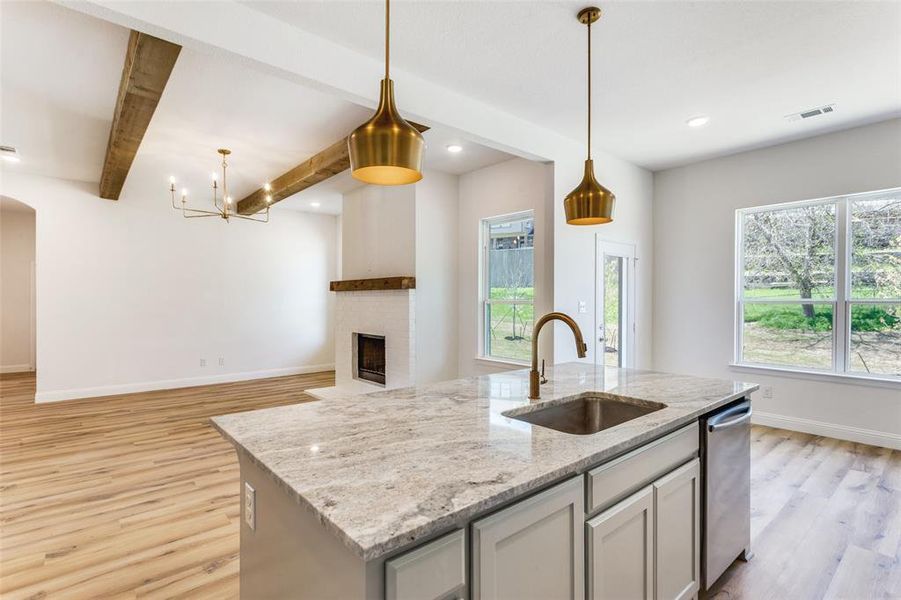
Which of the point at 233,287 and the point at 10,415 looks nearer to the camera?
the point at 10,415

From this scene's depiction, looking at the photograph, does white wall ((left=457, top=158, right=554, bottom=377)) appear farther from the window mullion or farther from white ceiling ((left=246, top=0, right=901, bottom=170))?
the window mullion

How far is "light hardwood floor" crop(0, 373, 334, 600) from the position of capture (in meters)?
2.12

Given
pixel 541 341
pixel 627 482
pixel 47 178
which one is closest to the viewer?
pixel 627 482

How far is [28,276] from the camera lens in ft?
25.7

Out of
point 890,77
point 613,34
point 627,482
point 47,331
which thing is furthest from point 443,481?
point 47,331

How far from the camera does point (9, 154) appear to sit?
4.68 m

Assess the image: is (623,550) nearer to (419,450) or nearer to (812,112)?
(419,450)

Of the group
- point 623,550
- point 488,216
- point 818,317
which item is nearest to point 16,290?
point 488,216

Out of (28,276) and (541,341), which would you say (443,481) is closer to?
(541,341)

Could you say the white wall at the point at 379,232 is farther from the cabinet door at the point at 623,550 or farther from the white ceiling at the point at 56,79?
the cabinet door at the point at 623,550

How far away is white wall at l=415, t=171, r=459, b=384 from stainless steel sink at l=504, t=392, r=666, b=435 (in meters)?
3.05

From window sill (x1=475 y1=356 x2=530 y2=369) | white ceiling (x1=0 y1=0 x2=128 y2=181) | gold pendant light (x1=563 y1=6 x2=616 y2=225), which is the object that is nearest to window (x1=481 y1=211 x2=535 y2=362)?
window sill (x1=475 y1=356 x2=530 y2=369)

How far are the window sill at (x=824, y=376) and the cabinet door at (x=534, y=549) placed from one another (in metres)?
4.14

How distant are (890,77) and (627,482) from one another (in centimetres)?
358
